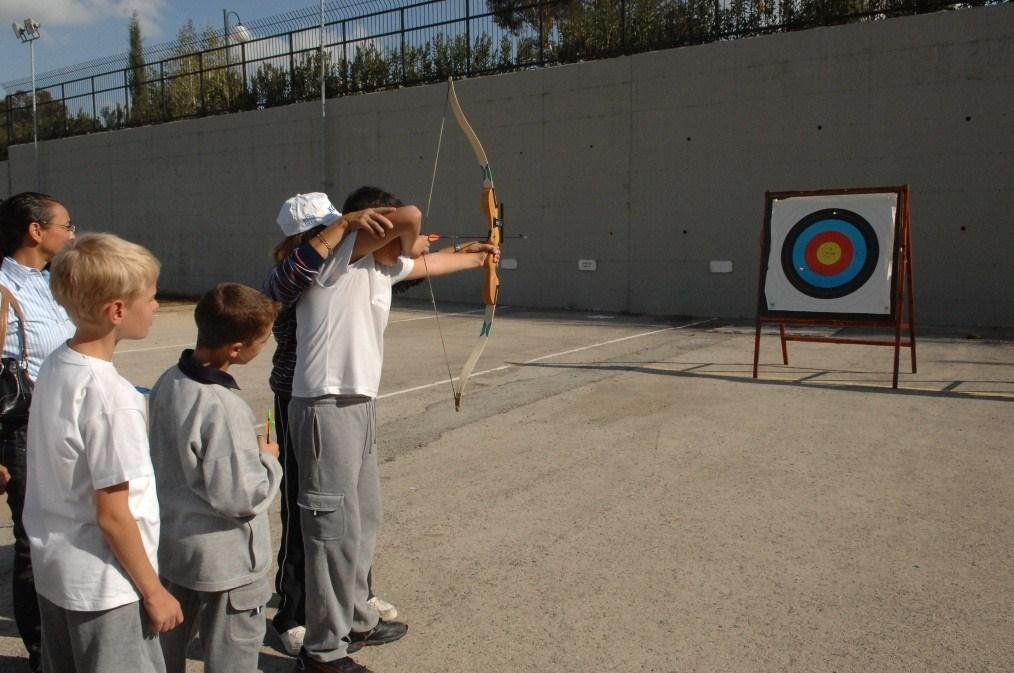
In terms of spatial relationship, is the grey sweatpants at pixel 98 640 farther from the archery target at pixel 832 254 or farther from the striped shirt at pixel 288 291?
the archery target at pixel 832 254

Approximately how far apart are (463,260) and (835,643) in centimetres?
175

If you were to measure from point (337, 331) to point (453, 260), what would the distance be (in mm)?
731

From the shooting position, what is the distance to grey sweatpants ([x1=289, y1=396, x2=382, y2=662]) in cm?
225

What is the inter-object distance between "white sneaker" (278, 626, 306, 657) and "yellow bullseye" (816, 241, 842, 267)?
6.35m

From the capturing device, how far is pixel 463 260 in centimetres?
292

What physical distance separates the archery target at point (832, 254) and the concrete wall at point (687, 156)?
393 centimetres

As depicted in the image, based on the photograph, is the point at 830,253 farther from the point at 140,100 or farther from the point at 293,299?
the point at 140,100

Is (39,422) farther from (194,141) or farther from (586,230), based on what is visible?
(194,141)

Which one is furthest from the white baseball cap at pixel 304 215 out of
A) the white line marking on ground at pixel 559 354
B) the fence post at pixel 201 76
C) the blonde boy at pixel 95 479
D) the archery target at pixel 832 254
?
the fence post at pixel 201 76

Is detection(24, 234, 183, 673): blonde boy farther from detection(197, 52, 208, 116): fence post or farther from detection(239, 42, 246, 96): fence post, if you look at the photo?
detection(197, 52, 208, 116): fence post

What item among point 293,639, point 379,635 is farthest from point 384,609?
point 293,639

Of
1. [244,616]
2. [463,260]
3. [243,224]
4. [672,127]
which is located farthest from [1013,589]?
[243,224]

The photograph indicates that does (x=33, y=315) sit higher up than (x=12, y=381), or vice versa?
(x=33, y=315)

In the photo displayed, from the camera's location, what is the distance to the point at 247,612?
76.4 inches
